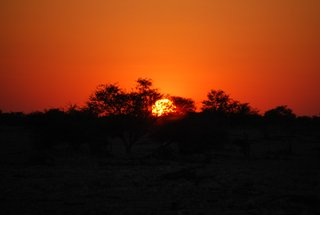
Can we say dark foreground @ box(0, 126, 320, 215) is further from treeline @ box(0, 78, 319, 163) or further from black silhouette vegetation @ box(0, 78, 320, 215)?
treeline @ box(0, 78, 319, 163)

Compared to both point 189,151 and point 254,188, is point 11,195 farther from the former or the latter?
→ point 189,151

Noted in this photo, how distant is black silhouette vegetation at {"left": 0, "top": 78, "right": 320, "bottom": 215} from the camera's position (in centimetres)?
1984

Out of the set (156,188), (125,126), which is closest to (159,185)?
(156,188)

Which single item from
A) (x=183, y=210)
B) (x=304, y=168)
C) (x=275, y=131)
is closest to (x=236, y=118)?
(x=275, y=131)

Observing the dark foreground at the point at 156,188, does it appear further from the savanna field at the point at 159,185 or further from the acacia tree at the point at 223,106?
the acacia tree at the point at 223,106

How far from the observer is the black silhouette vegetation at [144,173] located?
Result: 1984 cm

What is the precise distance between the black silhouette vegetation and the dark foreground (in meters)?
0.04

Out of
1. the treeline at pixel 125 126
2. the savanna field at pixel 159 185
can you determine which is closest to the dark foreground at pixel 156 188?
the savanna field at pixel 159 185

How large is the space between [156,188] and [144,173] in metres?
6.90

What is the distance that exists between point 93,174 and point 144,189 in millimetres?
6842

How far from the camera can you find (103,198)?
21797 millimetres

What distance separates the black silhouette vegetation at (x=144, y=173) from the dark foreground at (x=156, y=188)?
1.5 inches

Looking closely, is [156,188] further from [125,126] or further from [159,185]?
[125,126]

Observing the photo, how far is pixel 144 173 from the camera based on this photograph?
31.7 m
